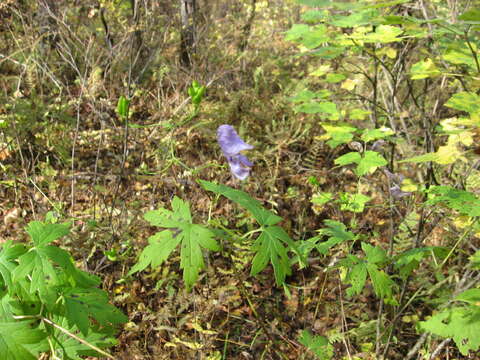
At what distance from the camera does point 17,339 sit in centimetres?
90

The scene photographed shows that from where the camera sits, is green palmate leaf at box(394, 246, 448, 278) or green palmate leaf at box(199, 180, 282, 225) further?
green palmate leaf at box(394, 246, 448, 278)

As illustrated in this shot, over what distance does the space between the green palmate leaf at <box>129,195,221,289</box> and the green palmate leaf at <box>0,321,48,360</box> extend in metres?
0.27

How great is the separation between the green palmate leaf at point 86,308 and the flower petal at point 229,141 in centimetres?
72

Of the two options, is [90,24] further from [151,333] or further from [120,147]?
[151,333]

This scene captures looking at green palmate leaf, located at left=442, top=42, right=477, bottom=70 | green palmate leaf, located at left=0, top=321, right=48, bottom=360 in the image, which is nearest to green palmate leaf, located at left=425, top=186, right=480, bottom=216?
green palmate leaf, located at left=442, top=42, right=477, bottom=70

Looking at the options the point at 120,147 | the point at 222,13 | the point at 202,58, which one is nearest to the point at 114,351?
the point at 120,147

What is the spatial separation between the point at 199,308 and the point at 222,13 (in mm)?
4657

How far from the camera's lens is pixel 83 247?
220cm

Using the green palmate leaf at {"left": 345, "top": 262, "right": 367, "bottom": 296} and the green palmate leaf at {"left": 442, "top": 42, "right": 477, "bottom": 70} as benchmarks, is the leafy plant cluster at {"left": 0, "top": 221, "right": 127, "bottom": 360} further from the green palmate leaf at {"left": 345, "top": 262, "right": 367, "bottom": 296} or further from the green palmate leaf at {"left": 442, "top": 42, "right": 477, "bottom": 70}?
the green palmate leaf at {"left": 442, "top": 42, "right": 477, "bottom": 70}

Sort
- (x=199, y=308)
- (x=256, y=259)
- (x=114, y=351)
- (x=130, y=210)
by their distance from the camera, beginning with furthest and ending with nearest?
Answer: (x=130, y=210)
(x=199, y=308)
(x=114, y=351)
(x=256, y=259)

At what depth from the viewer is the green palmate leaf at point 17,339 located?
889 millimetres

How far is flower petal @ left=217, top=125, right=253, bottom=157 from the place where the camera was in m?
1.49

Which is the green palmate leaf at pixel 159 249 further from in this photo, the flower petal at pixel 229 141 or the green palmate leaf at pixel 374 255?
the green palmate leaf at pixel 374 255

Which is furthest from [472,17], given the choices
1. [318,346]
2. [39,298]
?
[318,346]
